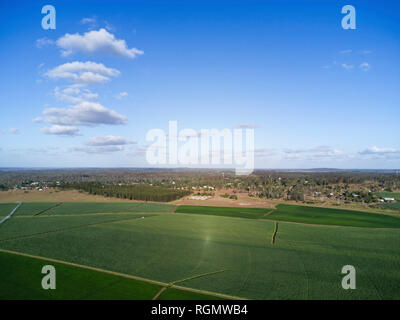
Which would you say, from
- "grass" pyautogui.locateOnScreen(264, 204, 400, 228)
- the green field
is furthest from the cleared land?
the green field

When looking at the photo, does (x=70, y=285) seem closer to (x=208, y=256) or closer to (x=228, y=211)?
(x=208, y=256)

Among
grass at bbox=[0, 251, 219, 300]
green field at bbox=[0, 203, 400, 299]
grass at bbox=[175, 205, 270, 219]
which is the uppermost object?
grass at bbox=[0, 251, 219, 300]

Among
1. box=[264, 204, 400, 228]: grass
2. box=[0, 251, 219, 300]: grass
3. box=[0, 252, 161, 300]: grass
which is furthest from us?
box=[264, 204, 400, 228]: grass

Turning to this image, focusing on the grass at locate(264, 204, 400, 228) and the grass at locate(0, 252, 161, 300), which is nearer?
the grass at locate(0, 252, 161, 300)

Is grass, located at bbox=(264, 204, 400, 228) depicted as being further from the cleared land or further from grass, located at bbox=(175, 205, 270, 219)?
grass, located at bbox=(175, 205, 270, 219)

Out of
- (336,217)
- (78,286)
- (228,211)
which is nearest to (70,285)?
(78,286)

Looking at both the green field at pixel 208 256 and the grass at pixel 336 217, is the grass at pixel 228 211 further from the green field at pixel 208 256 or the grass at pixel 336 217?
the green field at pixel 208 256

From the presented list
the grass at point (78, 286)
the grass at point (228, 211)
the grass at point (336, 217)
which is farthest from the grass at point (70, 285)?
the grass at point (336, 217)
